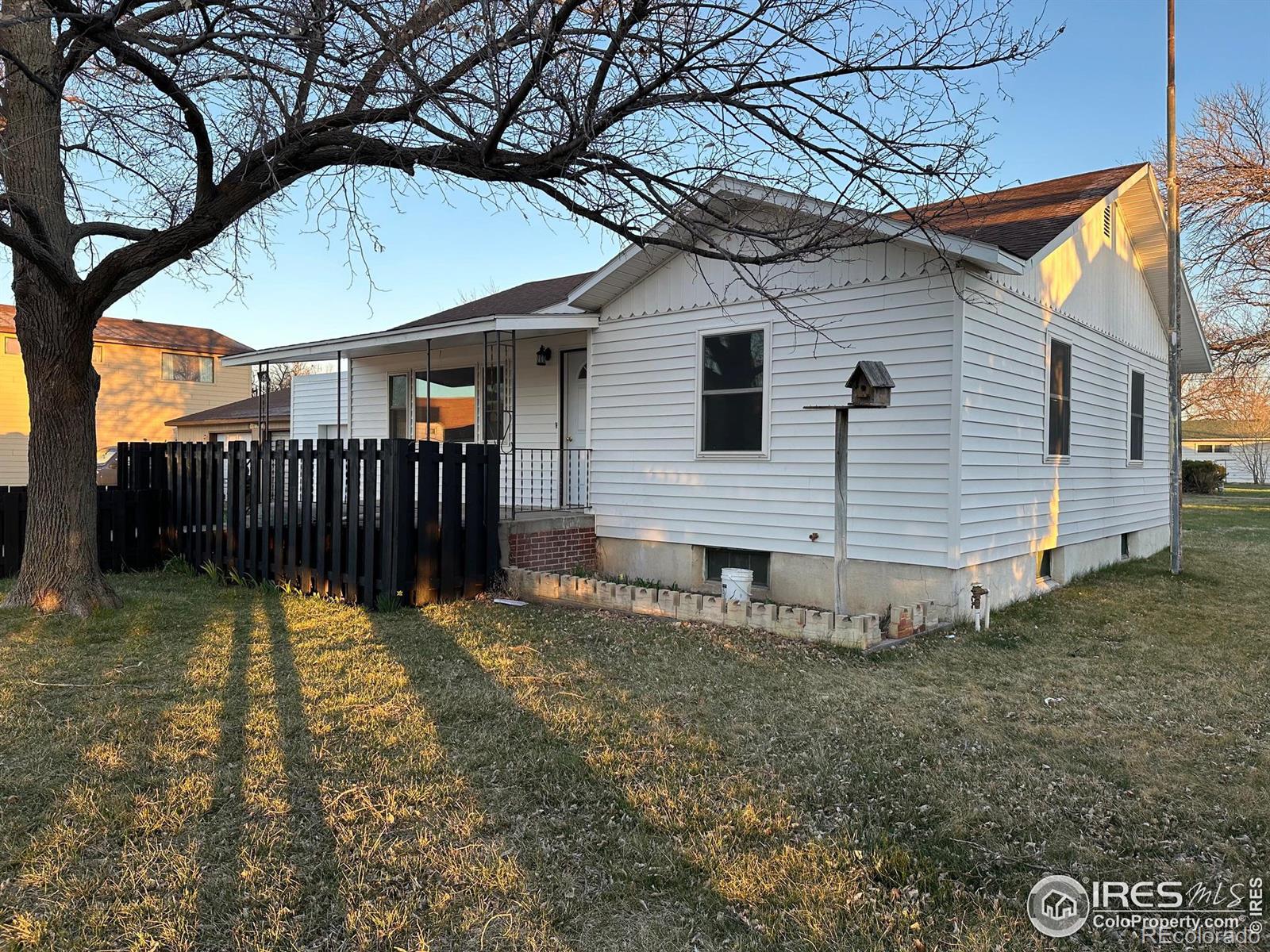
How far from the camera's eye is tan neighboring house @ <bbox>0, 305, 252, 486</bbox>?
81.1 feet

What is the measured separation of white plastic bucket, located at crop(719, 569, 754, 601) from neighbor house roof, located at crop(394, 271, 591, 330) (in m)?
5.19

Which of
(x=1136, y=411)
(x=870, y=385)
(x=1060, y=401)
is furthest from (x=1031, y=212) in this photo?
(x=1136, y=411)

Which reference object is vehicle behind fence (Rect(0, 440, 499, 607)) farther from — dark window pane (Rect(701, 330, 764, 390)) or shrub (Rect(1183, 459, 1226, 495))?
shrub (Rect(1183, 459, 1226, 495))

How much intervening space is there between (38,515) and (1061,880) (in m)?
7.74

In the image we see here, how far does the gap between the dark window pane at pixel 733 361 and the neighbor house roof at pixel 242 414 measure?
17476 millimetres

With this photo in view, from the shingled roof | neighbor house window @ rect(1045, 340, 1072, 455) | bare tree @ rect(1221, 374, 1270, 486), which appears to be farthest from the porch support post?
bare tree @ rect(1221, 374, 1270, 486)

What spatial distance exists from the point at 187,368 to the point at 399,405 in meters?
19.7

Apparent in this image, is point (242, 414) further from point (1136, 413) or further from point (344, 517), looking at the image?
point (1136, 413)

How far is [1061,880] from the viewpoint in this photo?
107 inches

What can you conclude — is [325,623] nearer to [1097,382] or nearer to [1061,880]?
[1061,880]

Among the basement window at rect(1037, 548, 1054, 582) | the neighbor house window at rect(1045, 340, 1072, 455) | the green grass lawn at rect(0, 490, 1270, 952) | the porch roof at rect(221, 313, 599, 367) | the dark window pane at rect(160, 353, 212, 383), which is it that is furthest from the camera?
the dark window pane at rect(160, 353, 212, 383)

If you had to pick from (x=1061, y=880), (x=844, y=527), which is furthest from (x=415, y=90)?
(x=1061, y=880)

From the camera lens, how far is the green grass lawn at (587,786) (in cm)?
248

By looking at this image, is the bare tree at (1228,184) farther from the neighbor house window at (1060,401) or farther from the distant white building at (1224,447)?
the distant white building at (1224,447)
